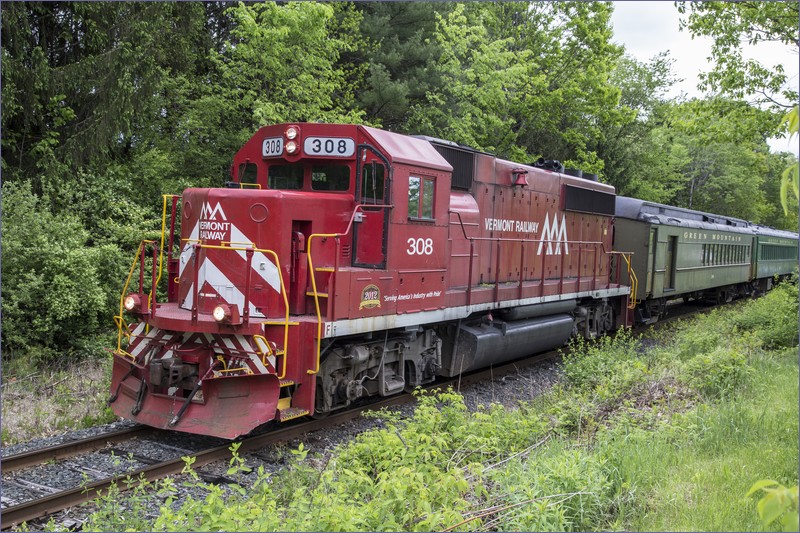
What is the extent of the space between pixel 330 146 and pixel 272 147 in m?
0.87

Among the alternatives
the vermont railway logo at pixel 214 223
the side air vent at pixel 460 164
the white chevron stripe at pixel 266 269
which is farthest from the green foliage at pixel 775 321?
the vermont railway logo at pixel 214 223

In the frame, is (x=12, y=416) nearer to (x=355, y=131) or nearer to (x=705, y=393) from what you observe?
(x=355, y=131)

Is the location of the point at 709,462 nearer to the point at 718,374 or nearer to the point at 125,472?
the point at 718,374

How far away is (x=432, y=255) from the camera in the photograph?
901 centimetres

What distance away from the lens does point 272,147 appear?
27.3 feet

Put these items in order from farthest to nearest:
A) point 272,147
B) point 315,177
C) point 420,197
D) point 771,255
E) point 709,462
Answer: point 771,255
point 420,197
point 272,147
point 315,177
point 709,462

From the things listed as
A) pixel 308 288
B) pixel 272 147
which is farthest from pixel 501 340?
pixel 272 147

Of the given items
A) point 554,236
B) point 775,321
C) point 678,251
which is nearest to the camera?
point 775,321

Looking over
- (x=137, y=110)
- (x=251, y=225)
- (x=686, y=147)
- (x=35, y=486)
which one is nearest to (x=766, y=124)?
(x=251, y=225)

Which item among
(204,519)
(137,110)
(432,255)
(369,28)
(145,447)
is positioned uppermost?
(369,28)

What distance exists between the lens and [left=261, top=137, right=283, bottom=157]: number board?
26.9ft

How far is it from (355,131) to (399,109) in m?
11.4

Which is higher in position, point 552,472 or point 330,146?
point 330,146

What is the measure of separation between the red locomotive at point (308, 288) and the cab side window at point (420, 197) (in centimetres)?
3
